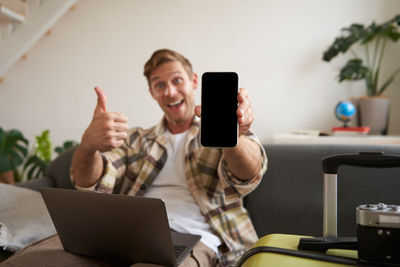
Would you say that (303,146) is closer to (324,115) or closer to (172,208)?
(172,208)

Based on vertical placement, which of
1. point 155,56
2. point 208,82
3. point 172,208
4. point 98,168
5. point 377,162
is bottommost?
point 172,208

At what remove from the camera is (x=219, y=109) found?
0.78m

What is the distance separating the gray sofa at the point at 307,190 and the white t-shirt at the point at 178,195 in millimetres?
264

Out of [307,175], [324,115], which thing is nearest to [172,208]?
[307,175]

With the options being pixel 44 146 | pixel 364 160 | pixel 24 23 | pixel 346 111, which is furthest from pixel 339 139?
pixel 24 23

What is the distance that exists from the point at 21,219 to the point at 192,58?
1.53 meters

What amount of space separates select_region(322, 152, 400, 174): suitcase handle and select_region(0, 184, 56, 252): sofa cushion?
1.04 metres

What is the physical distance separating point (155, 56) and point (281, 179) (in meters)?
0.68

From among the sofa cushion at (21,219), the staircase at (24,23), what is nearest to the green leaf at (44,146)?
the staircase at (24,23)

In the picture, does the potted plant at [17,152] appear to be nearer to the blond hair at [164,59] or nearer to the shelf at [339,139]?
the blond hair at [164,59]

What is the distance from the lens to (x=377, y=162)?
65 centimetres

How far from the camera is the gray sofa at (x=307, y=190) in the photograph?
4.03 ft

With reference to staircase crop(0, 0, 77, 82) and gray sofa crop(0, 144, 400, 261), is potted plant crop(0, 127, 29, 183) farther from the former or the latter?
gray sofa crop(0, 144, 400, 261)

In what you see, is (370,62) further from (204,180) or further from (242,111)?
(242,111)
